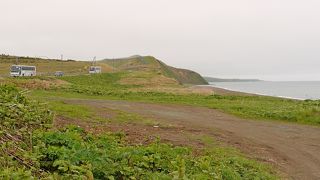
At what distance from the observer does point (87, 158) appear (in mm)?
7387

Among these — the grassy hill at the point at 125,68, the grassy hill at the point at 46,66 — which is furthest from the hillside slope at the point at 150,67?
the grassy hill at the point at 46,66

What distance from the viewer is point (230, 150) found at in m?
11.8

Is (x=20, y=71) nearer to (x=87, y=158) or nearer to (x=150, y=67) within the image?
(x=150, y=67)

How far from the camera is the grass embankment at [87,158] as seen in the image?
6491 mm

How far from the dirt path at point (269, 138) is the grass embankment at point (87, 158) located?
39.9 inches

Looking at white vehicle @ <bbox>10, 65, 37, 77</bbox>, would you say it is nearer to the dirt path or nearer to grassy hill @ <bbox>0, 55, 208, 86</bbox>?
grassy hill @ <bbox>0, 55, 208, 86</bbox>

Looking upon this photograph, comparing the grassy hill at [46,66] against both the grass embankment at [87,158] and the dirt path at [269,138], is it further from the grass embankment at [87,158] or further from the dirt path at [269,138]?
the grass embankment at [87,158]

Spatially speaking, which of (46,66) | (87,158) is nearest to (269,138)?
(87,158)

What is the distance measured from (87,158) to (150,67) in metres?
83.8

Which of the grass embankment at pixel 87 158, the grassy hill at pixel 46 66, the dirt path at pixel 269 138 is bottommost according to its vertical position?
the dirt path at pixel 269 138

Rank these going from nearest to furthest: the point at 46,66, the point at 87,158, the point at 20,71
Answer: the point at 87,158
the point at 20,71
the point at 46,66

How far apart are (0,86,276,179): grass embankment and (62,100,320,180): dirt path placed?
1014 millimetres

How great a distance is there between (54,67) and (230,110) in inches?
2372

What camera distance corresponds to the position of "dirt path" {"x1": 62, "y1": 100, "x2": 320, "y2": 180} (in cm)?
1095
